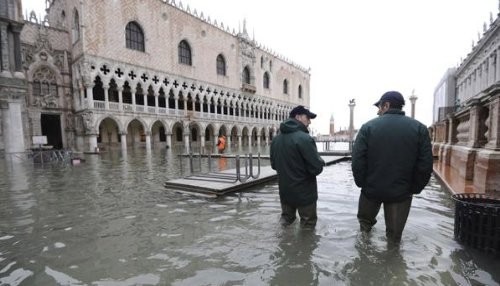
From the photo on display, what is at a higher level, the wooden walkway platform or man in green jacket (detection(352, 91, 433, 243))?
man in green jacket (detection(352, 91, 433, 243))

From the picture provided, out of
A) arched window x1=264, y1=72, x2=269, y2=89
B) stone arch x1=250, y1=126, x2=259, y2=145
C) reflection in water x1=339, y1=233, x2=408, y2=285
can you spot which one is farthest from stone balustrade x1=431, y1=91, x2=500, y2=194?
arched window x1=264, y1=72, x2=269, y2=89

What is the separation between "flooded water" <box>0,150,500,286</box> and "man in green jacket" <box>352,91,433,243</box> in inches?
23.3

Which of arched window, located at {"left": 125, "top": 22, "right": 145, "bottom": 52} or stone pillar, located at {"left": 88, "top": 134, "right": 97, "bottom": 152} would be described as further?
arched window, located at {"left": 125, "top": 22, "right": 145, "bottom": 52}

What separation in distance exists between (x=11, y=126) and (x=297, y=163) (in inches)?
807

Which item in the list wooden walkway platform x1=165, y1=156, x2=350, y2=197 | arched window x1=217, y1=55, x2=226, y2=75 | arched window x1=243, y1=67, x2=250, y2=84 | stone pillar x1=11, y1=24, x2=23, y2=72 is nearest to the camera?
wooden walkway platform x1=165, y1=156, x2=350, y2=197

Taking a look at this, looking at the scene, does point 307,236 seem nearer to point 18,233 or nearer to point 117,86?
point 18,233

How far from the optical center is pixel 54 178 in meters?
9.20

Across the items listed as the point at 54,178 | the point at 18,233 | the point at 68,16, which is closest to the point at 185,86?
the point at 68,16

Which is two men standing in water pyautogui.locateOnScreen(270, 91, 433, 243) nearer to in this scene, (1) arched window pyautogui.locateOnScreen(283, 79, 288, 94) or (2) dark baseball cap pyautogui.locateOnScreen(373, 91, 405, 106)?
(2) dark baseball cap pyautogui.locateOnScreen(373, 91, 405, 106)

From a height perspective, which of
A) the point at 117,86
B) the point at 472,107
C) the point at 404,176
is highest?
the point at 117,86

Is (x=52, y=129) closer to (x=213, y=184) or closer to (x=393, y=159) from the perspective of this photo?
(x=213, y=184)

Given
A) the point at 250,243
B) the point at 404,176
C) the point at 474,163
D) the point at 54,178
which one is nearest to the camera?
the point at 404,176

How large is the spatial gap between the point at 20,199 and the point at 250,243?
20.7 ft

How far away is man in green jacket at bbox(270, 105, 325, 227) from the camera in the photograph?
3.38 metres
